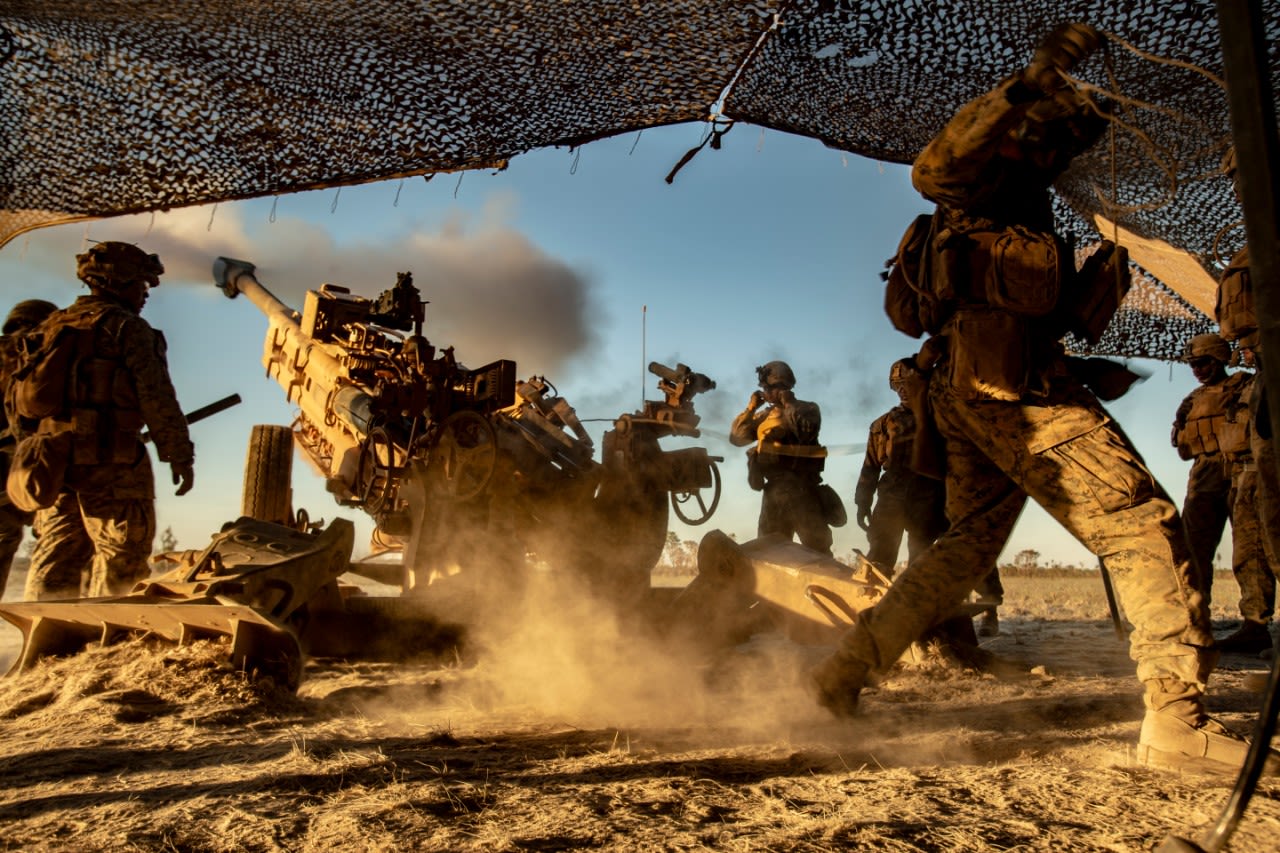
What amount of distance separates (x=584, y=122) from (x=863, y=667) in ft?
9.91

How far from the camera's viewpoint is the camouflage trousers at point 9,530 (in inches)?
199

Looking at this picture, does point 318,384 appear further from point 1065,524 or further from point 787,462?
point 1065,524

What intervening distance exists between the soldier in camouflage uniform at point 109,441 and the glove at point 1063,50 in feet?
14.5

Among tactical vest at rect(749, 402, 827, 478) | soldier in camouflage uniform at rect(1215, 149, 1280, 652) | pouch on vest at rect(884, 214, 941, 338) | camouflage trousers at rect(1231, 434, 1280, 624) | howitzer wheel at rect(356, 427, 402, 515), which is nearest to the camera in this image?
pouch on vest at rect(884, 214, 941, 338)

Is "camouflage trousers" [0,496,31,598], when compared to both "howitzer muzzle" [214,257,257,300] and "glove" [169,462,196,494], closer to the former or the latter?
"glove" [169,462,196,494]

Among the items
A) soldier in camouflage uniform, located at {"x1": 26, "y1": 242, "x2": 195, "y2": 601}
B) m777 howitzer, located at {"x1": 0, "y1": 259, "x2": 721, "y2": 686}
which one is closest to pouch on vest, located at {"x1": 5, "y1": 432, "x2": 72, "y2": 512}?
soldier in camouflage uniform, located at {"x1": 26, "y1": 242, "x2": 195, "y2": 601}

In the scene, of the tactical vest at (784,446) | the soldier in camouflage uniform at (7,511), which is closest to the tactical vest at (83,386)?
the soldier in camouflage uniform at (7,511)

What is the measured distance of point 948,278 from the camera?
285 cm

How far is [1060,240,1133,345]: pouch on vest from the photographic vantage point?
2787mm

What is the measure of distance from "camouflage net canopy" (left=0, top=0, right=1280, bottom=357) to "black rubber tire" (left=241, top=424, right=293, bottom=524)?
1997mm

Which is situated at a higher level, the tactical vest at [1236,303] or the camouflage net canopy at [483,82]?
the camouflage net canopy at [483,82]

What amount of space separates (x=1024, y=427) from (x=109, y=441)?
441 centimetres

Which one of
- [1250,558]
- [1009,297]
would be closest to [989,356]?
[1009,297]

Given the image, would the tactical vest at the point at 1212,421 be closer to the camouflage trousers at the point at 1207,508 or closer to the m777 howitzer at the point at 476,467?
the camouflage trousers at the point at 1207,508
